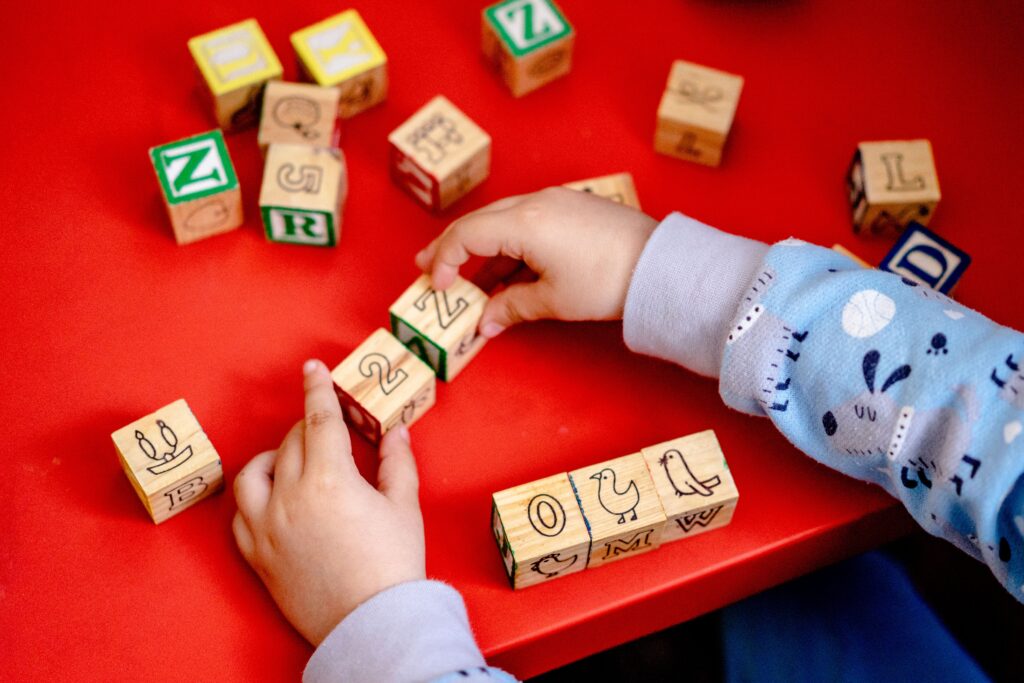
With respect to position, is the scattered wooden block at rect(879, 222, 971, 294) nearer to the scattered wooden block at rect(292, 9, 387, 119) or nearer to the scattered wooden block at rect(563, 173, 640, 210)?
the scattered wooden block at rect(563, 173, 640, 210)

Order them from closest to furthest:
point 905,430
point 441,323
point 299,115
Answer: point 905,430, point 441,323, point 299,115

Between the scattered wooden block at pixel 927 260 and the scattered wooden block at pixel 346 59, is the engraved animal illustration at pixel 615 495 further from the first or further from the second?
the scattered wooden block at pixel 346 59

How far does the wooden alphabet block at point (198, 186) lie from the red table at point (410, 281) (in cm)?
2

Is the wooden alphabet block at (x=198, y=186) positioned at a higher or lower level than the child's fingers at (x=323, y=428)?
higher

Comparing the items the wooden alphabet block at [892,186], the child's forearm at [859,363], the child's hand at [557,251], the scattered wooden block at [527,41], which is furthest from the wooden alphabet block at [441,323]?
the wooden alphabet block at [892,186]

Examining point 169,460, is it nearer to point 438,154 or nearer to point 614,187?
point 438,154

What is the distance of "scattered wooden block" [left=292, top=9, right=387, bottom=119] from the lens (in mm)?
1033

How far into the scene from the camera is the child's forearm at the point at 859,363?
778 mm

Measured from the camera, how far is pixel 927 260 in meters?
0.98

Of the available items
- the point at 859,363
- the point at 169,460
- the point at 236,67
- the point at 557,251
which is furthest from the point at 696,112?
the point at 169,460

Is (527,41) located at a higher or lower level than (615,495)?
higher

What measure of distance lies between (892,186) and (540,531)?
500 millimetres

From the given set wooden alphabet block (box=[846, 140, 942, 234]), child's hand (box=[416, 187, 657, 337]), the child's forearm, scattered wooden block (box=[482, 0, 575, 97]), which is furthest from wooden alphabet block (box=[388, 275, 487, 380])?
wooden alphabet block (box=[846, 140, 942, 234])

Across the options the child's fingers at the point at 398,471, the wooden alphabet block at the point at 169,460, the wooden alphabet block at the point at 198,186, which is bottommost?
the child's fingers at the point at 398,471
